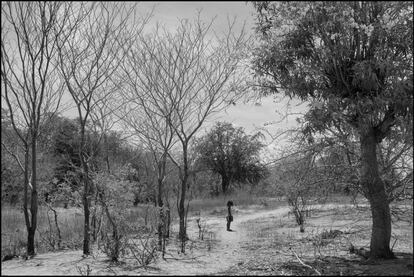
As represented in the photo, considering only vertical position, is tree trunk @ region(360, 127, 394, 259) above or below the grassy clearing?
above

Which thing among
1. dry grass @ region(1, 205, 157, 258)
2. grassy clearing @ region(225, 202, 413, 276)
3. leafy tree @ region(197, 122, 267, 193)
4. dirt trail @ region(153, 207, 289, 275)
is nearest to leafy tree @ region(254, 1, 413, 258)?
grassy clearing @ region(225, 202, 413, 276)

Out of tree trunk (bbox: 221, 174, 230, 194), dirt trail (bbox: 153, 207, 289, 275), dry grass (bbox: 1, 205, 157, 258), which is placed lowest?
dirt trail (bbox: 153, 207, 289, 275)

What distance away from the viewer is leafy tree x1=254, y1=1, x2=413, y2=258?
7.78 meters

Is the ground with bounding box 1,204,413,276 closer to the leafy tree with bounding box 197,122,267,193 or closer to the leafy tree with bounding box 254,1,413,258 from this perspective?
the leafy tree with bounding box 254,1,413,258

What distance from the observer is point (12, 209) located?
1700cm

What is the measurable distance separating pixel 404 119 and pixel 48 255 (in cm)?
780

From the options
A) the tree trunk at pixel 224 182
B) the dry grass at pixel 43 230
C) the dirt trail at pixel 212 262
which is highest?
the tree trunk at pixel 224 182

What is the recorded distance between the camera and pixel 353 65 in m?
8.44

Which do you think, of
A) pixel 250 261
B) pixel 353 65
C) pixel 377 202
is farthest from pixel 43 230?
pixel 353 65

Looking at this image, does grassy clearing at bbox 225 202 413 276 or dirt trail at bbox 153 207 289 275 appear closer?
grassy clearing at bbox 225 202 413 276

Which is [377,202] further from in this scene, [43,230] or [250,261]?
[43,230]

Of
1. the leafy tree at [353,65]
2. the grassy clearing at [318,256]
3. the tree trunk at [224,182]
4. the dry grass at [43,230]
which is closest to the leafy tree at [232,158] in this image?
the tree trunk at [224,182]

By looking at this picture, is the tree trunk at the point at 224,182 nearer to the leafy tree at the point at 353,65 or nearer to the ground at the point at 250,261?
the ground at the point at 250,261

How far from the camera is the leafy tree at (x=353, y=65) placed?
7781 millimetres
